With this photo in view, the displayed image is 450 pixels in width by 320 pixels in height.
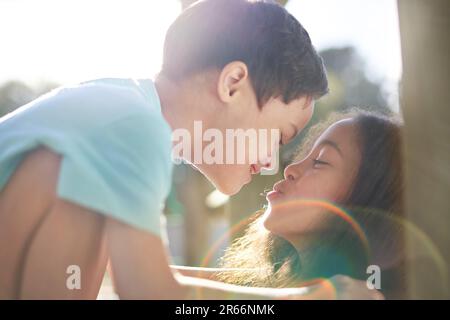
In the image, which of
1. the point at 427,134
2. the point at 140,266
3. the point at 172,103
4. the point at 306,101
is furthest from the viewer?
the point at 306,101

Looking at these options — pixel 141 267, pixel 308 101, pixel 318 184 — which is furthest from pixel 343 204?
pixel 141 267

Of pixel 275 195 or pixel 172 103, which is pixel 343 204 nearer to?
pixel 275 195

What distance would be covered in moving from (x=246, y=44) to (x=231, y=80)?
0.46 feet

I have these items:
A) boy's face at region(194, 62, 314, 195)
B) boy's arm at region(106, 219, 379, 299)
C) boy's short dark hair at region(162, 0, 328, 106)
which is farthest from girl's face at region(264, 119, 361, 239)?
boy's arm at region(106, 219, 379, 299)

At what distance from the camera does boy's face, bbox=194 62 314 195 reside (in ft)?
5.72

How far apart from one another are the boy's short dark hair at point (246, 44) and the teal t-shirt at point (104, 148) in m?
0.42

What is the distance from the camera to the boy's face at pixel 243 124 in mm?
1744

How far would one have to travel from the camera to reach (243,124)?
180 cm

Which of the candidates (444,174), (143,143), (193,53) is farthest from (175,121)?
(444,174)

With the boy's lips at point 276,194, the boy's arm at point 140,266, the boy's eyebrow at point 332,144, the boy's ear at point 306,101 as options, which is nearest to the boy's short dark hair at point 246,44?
the boy's ear at point 306,101

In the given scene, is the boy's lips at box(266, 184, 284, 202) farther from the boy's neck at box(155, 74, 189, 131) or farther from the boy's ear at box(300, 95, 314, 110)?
the boy's neck at box(155, 74, 189, 131)

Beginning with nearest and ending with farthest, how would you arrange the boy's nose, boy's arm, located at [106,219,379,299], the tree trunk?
boy's arm, located at [106,219,379,299]
the tree trunk
the boy's nose

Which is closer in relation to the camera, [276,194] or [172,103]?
[172,103]

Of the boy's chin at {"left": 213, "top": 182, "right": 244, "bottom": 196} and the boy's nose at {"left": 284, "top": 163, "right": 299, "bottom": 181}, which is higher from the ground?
the boy's nose at {"left": 284, "top": 163, "right": 299, "bottom": 181}
